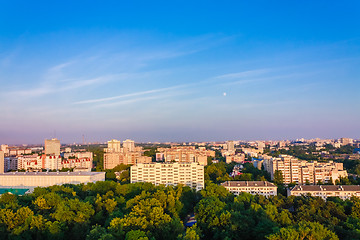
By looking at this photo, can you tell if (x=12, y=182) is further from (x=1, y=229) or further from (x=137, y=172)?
(x=1, y=229)

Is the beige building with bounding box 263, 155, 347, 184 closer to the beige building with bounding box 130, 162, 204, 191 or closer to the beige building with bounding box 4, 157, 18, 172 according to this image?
the beige building with bounding box 130, 162, 204, 191

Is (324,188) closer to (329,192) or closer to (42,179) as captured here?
(329,192)

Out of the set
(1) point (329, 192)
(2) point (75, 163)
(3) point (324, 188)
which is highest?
(2) point (75, 163)

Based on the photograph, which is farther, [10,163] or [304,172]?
[10,163]

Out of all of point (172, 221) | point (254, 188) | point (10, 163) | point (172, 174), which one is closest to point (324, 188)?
point (254, 188)

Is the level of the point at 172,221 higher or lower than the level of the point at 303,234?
lower

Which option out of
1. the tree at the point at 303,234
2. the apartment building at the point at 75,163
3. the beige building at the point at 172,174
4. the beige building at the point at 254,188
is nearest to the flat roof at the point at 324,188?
the beige building at the point at 254,188
